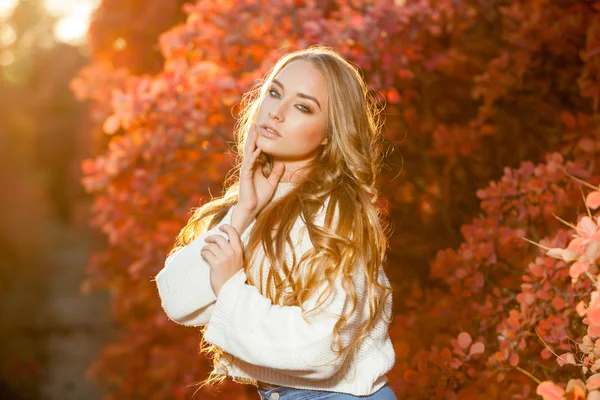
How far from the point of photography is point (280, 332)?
2023 mm

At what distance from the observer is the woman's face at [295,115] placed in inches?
93.4

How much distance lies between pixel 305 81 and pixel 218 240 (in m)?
0.56

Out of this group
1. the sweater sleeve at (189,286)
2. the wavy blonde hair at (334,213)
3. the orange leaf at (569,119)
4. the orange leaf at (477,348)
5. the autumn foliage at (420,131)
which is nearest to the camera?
the wavy blonde hair at (334,213)

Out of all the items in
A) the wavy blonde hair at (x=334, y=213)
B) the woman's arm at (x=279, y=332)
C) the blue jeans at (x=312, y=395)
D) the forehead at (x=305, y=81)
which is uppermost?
the forehead at (x=305, y=81)

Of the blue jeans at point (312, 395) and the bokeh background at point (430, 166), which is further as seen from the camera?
the bokeh background at point (430, 166)

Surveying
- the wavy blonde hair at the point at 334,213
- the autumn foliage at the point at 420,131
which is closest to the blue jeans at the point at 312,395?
the wavy blonde hair at the point at 334,213

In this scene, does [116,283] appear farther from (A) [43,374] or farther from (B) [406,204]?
(A) [43,374]

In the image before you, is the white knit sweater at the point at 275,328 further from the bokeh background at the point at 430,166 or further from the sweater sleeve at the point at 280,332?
the bokeh background at the point at 430,166

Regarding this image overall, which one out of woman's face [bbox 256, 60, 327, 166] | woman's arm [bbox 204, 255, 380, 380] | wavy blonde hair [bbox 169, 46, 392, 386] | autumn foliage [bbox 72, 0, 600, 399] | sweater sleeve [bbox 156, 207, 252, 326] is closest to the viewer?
woman's arm [bbox 204, 255, 380, 380]

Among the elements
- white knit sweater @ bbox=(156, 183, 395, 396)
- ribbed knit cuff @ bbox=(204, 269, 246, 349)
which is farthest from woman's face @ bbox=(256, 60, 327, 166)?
ribbed knit cuff @ bbox=(204, 269, 246, 349)

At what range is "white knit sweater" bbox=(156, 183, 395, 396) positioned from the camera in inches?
79.7

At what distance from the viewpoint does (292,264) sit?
7.27 ft

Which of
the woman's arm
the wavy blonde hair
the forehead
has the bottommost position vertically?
the woman's arm

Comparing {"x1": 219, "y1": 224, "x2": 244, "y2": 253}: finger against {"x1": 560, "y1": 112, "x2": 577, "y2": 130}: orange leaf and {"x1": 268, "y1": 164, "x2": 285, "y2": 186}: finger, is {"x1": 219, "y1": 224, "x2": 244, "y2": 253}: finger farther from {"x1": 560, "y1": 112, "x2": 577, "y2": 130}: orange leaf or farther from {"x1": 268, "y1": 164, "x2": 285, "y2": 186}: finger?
{"x1": 560, "y1": 112, "x2": 577, "y2": 130}: orange leaf
